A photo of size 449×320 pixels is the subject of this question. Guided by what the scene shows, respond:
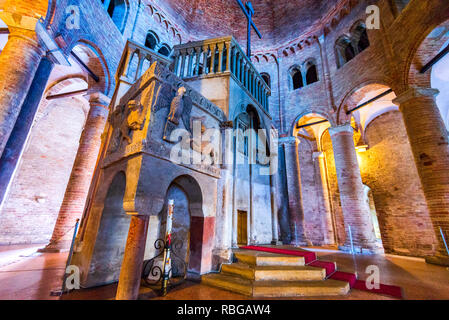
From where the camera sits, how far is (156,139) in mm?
3453

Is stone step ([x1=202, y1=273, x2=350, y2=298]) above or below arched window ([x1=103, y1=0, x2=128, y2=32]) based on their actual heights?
below

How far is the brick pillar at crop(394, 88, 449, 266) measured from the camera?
586 cm

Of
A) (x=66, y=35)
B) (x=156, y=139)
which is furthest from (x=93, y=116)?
(x=156, y=139)

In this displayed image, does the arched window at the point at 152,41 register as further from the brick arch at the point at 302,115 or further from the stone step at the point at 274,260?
the stone step at the point at 274,260

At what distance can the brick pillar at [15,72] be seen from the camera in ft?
14.9

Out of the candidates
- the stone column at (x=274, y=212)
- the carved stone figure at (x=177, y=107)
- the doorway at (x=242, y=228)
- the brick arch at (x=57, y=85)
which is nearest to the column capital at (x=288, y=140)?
the stone column at (x=274, y=212)

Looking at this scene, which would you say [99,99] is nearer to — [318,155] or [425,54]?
[425,54]

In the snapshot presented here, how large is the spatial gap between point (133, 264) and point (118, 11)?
12858 millimetres

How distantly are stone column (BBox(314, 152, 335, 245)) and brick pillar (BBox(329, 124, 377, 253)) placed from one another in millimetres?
3218

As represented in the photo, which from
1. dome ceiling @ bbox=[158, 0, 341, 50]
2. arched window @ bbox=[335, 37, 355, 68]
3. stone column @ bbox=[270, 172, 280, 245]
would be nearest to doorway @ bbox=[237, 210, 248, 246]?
stone column @ bbox=[270, 172, 280, 245]

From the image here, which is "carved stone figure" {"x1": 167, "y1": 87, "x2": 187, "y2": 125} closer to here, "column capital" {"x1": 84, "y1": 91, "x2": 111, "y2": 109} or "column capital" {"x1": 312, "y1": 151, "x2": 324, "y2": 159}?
"column capital" {"x1": 84, "y1": 91, "x2": 111, "y2": 109}

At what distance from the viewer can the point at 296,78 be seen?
13727 millimetres

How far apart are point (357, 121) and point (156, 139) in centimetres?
1304
